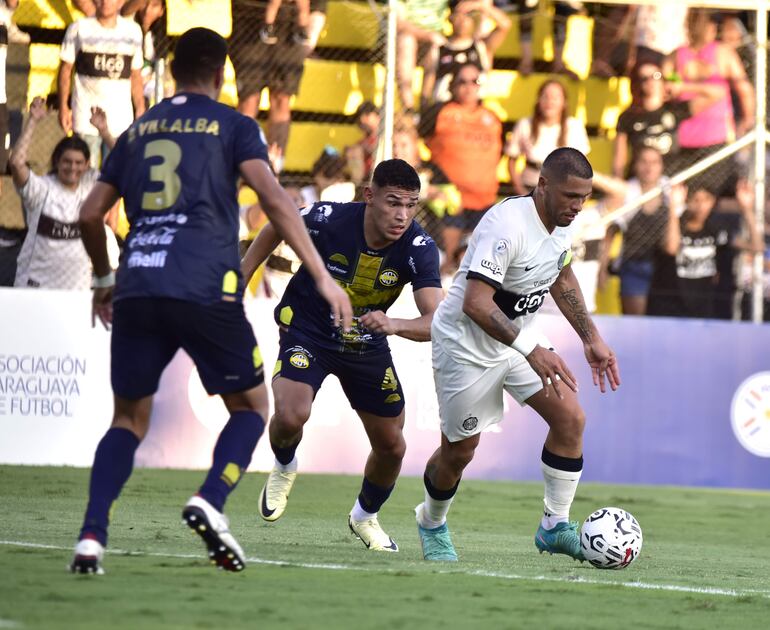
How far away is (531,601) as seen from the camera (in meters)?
6.13

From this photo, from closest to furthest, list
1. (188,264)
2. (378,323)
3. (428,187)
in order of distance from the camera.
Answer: (188,264)
(378,323)
(428,187)

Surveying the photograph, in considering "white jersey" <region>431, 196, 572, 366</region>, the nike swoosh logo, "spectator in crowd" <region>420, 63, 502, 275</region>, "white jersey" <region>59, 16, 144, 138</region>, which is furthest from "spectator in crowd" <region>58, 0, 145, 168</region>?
"white jersey" <region>431, 196, 572, 366</region>

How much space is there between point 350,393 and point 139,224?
284cm

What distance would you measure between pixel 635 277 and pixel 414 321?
8.39 metres

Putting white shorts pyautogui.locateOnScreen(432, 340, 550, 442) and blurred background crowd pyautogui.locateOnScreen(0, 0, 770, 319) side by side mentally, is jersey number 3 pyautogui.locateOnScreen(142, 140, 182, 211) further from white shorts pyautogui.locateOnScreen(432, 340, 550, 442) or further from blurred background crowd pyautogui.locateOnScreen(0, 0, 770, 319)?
blurred background crowd pyautogui.locateOnScreen(0, 0, 770, 319)

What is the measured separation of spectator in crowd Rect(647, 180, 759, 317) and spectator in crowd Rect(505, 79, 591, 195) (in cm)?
150

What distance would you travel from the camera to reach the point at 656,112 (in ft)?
55.0

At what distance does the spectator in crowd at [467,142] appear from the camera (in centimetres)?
1591

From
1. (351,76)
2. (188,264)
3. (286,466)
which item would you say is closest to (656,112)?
(351,76)

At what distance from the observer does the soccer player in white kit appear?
25.8 ft

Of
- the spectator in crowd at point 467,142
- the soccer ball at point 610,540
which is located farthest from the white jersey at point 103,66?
the soccer ball at point 610,540

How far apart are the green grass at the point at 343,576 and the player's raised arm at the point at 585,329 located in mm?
1074

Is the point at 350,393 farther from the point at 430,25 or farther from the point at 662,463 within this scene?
the point at 430,25

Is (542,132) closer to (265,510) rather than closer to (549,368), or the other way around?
(265,510)
